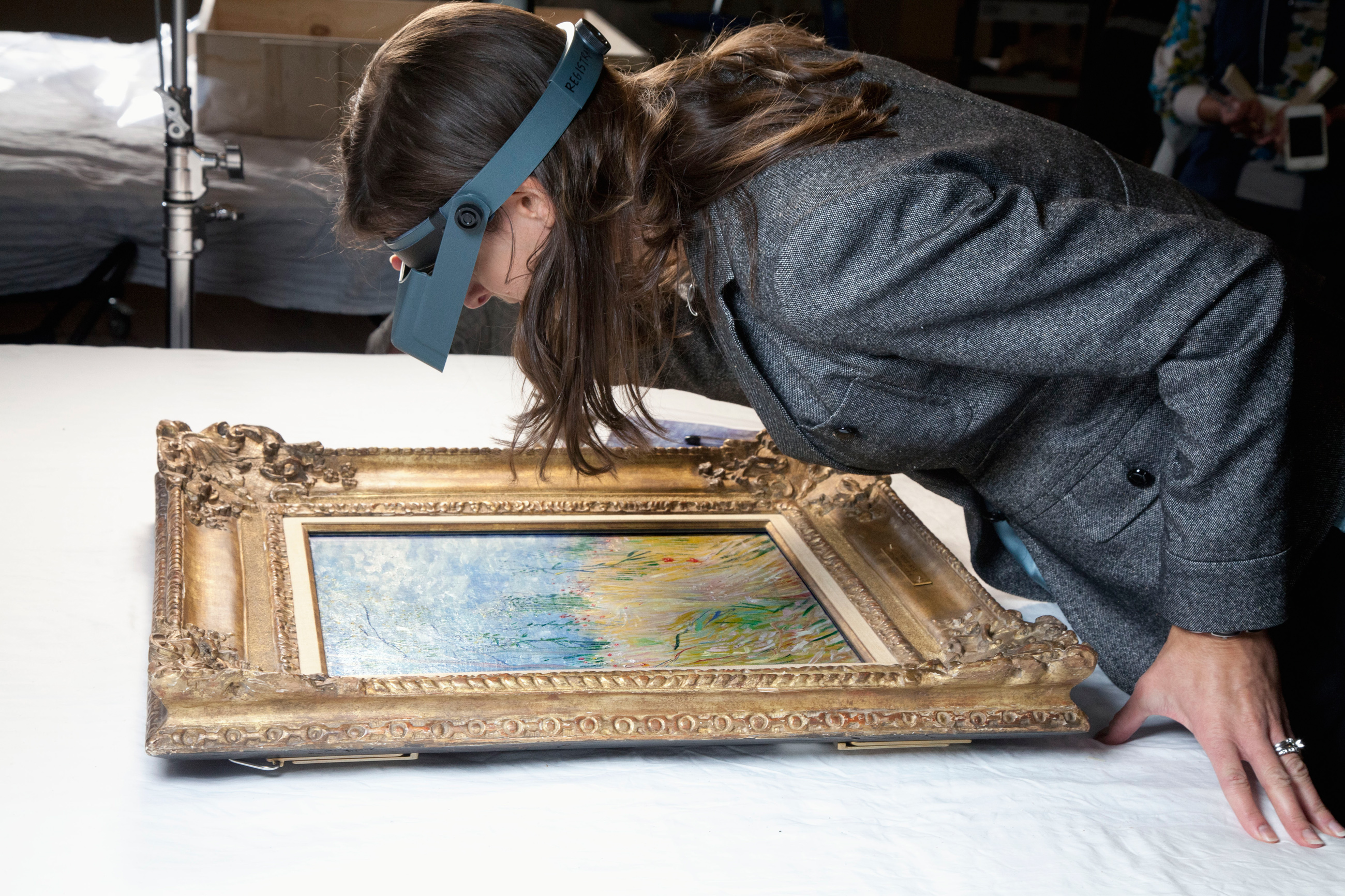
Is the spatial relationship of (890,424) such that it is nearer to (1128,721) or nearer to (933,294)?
(933,294)

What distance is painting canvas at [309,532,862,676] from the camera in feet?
2.58

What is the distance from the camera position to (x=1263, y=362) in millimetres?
739

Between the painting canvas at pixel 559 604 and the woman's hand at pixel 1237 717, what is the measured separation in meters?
0.22

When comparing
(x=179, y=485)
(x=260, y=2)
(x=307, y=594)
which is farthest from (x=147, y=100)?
(x=307, y=594)

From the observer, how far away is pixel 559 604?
0.86 meters

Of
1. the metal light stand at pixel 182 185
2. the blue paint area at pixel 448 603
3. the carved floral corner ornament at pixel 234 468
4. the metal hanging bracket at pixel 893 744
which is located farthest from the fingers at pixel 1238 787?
the metal light stand at pixel 182 185

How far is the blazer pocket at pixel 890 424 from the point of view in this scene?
31.5 inches

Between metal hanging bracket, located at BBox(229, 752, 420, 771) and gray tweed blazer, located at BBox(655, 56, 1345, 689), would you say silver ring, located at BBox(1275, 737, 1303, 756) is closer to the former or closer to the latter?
gray tweed blazer, located at BBox(655, 56, 1345, 689)

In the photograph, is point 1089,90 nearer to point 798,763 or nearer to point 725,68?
point 725,68

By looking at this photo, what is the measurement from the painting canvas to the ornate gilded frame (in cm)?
3

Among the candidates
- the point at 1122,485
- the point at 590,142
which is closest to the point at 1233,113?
the point at 1122,485

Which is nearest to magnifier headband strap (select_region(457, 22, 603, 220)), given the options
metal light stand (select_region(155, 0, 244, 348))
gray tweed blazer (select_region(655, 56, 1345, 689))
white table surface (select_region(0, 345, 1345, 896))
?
gray tweed blazer (select_region(655, 56, 1345, 689))

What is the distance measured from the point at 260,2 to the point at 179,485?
1.27 m

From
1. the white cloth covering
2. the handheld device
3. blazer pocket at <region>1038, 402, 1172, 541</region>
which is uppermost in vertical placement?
the handheld device
